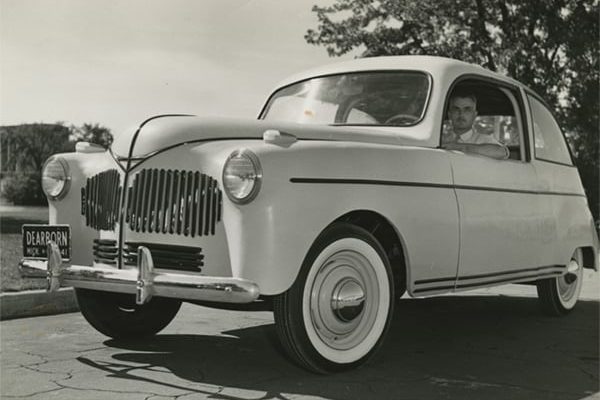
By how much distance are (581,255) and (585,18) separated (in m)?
16.7

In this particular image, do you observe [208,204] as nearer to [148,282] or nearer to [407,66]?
[148,282]

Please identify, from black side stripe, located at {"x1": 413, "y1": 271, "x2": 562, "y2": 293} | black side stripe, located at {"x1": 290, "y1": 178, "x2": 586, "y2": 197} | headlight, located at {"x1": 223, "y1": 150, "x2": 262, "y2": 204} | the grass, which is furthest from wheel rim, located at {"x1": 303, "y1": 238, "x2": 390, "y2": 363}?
the grass

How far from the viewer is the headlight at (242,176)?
371 centimetres

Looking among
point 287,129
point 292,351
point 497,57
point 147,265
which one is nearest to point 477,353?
point 292,351

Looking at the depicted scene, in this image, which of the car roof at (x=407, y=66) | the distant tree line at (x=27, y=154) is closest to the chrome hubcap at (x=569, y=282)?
the car roof at (x=407, y=66)

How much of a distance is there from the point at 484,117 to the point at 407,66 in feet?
5.15

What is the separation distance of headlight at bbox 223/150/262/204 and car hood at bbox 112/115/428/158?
1.37 ft

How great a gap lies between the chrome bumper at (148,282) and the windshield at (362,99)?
1.93m

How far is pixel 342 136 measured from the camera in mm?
4535

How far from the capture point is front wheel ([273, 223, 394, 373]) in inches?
152

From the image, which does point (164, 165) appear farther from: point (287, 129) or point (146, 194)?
point (287, 129)

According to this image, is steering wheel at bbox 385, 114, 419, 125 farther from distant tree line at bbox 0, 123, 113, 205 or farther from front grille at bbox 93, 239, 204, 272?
distant tree line at bbox 0, 123, 113, 205

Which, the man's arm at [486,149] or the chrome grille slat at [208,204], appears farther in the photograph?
the man's arm at [486,149]

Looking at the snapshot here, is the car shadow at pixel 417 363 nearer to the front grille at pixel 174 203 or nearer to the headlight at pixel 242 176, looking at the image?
the front grille at pixel 174 203
